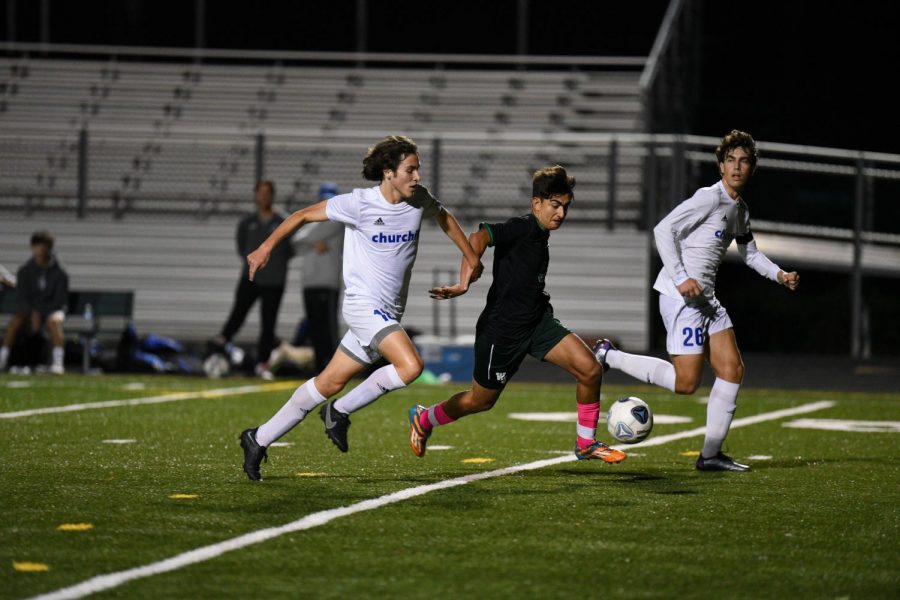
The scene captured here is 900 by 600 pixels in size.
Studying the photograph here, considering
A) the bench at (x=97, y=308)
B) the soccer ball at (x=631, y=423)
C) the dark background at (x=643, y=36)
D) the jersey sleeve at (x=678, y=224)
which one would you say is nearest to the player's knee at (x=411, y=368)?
the soccer ball at (x=631, y=423)

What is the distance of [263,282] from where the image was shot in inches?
665

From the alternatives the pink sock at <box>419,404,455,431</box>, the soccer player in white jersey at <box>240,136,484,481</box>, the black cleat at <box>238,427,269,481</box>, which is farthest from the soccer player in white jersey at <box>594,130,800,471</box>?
the black cleat at <box>238,427,269,481</box>

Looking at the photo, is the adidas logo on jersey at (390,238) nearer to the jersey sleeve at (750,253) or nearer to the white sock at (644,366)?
the white sock at (644,366)

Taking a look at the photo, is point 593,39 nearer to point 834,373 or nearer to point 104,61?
point 104,61

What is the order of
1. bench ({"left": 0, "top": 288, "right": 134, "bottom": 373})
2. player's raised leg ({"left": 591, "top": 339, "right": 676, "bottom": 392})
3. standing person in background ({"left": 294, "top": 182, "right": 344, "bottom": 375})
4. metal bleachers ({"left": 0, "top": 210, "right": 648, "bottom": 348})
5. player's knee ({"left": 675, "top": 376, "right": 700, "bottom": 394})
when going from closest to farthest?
player's knee ({"left": 675, "top": 376, "right": 700, "bottom": 394}), player's raised leg ({"left": 591, "top": 339, "right": 676, "bottom": 392}), standing person in background ({"left": 294, "top": 182, "right": 344, "bottom": 375}), bench ({"left": 0, "top": 288, "right": 134, "bottom": 373}), metal bleachers ({"left": 0, "top": 210, "right": 648, "bottom": 348})

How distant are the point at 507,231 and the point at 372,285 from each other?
0.81 m

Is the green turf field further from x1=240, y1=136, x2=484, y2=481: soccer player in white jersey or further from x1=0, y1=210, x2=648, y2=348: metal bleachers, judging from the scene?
x1=0, y1=210, x2=648, y2=348: metal bleachers

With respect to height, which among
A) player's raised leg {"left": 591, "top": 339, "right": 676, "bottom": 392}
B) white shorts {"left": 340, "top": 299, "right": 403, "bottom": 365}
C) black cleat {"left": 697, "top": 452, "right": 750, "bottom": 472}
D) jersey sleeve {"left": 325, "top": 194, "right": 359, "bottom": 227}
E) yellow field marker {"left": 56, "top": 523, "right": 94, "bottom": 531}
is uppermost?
jersey sleeve {"left": 325, "top": 194, "right": 359, "bottom": 227}

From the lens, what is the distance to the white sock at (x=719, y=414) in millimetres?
8805

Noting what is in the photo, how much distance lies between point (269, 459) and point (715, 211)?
301 cm

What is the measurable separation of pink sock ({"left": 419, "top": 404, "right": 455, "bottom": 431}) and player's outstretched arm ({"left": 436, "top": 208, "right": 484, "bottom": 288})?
0.86 metres

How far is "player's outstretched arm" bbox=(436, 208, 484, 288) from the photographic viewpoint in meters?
8.23

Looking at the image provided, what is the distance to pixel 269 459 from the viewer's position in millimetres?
9148

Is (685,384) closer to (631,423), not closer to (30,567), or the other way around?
(631,423)
